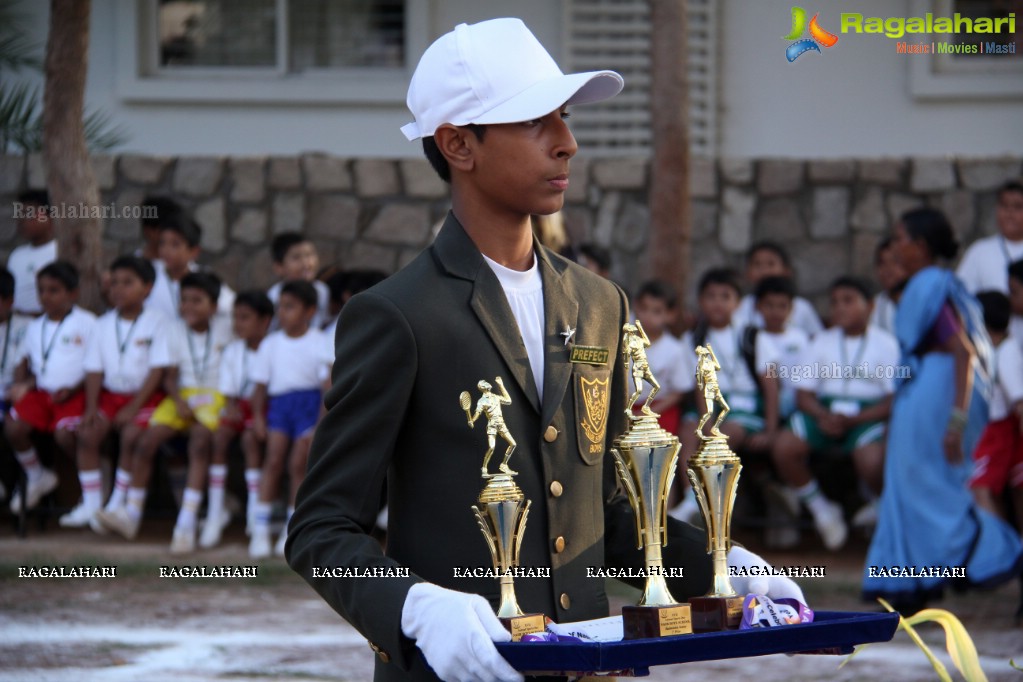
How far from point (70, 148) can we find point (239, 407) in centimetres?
203

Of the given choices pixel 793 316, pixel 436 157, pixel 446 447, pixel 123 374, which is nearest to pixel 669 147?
pixel 793 316

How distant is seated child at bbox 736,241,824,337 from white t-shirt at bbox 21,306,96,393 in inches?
142

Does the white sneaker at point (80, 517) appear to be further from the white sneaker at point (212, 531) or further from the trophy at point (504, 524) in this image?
the trophy at point (504, 524)

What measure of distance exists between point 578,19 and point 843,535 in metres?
4.80

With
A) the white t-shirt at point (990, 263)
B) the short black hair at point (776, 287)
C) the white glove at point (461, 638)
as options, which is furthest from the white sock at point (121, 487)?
the white glove at point (461, 638)

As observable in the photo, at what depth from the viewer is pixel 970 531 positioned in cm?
611

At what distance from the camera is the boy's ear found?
2.16m

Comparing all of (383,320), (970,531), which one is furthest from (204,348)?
(383,320)

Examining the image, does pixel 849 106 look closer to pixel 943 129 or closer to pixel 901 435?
pixel 943 129

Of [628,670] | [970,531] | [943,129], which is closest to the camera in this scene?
[628,670]

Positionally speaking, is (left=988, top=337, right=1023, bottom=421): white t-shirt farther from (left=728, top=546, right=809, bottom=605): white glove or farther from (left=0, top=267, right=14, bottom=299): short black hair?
(left=0, top=267, right=14, bottom=299): short black hair

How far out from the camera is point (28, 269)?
8.62 m

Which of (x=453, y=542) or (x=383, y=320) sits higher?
(x=383, y=320)

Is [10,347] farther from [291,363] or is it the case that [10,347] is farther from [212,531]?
[291,363]
